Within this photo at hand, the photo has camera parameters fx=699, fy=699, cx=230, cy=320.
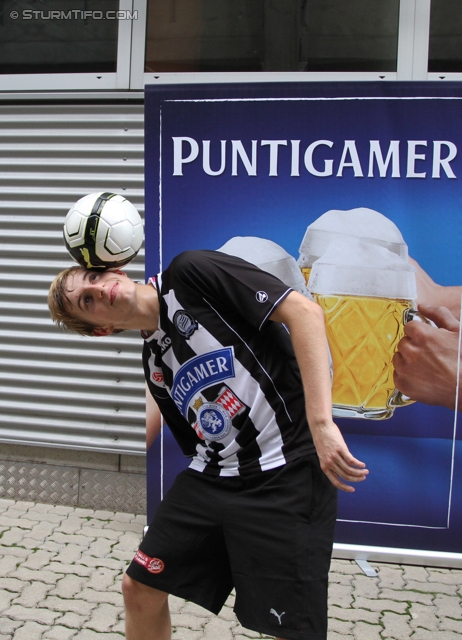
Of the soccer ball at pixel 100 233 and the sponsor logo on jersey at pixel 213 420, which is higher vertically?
the soccer ball at pixel 100 233

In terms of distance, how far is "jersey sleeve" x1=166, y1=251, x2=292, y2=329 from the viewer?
2.11 meters

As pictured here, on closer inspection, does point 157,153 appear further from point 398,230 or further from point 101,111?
point 398,230

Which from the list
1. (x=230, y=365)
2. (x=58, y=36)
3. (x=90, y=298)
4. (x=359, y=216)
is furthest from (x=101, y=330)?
(x=58, y=36)

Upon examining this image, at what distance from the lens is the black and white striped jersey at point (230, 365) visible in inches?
86.0

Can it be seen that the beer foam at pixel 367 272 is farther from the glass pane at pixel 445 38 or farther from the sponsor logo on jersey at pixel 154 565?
the sponsor logo on jersey at pixel 154 565

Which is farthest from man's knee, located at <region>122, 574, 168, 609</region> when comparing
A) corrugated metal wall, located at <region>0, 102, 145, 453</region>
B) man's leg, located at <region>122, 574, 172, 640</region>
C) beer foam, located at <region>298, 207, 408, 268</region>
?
corrugated metal wall, located at <region>0, 102, 145, 453</region>

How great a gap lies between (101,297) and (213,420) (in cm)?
54

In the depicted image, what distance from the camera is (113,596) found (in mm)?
3604

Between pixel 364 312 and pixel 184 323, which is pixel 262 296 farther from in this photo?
pixel 364 312

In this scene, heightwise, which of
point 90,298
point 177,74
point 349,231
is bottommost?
point 90,298

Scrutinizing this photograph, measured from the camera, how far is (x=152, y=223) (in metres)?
3.92

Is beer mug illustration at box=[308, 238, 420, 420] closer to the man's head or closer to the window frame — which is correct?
the window frame

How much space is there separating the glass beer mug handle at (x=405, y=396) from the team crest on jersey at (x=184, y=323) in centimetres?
187

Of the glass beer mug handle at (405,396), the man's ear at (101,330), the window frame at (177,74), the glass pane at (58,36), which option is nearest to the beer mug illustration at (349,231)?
the glass beer mug handle at (405,396)
